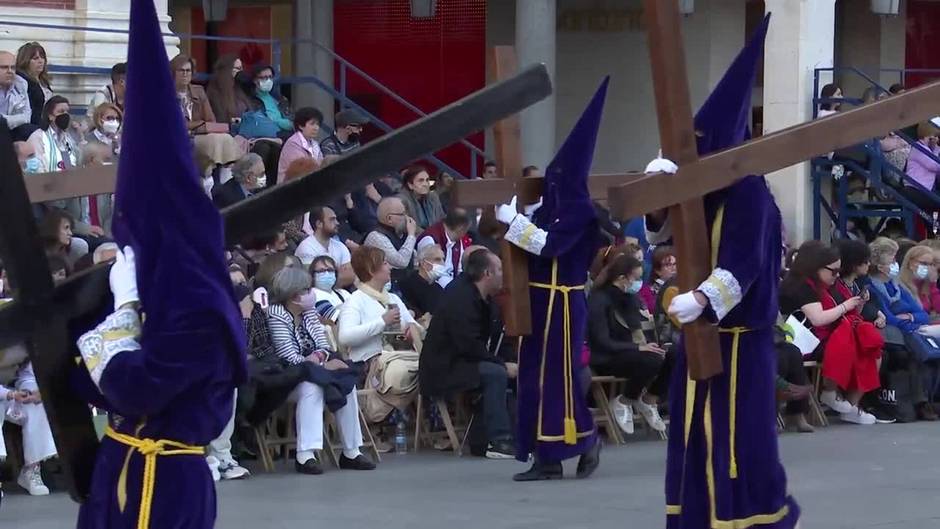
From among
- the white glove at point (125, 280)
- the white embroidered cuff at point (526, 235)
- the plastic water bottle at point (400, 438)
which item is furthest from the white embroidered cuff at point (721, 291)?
the plastic water bottle at point (400, 438)

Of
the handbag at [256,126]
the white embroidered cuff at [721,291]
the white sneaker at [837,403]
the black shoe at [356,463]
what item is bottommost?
the white sneaker at [837,403]

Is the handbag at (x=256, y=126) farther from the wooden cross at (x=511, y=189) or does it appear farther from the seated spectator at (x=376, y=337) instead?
the wooden cross at (x=511, y=189)

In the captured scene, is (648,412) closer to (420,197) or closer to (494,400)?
(494,400)

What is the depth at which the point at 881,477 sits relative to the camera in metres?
10.8

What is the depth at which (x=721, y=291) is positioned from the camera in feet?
22.1

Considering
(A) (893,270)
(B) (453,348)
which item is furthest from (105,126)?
(A) (893,270)

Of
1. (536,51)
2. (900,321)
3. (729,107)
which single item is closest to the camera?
(729,107)

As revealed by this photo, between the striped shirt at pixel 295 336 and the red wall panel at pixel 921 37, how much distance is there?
49.2 ft

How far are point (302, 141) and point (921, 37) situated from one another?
12.8 meters

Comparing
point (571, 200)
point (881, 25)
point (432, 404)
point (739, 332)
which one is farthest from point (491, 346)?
point (881, 25)

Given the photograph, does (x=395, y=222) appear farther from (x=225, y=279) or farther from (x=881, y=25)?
(x=881, y=25)

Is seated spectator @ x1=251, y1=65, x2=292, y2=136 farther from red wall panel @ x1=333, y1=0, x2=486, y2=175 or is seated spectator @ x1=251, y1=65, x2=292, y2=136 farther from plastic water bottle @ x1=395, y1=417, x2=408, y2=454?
red wall panel @ x1=333, y1=0, x2=486, y2=175

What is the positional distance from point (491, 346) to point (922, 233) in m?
8.64

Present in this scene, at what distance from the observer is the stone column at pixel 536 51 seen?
18366mm
